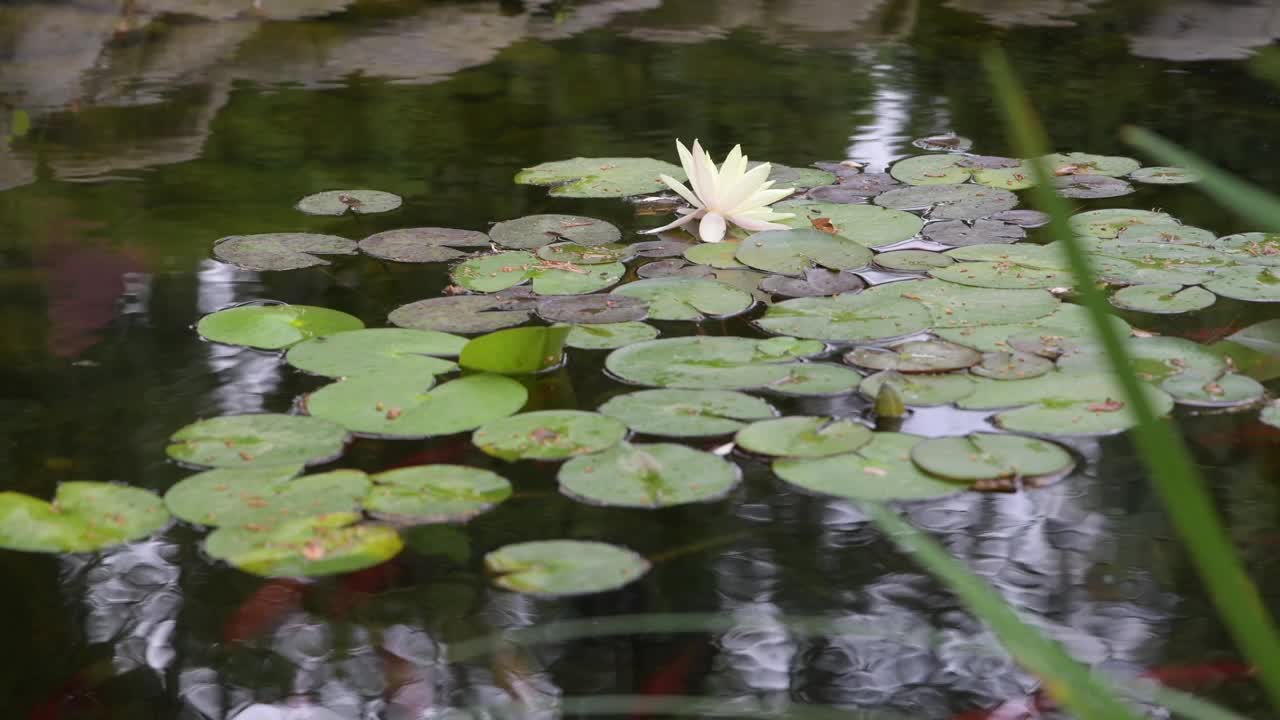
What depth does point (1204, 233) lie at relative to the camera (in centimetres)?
245

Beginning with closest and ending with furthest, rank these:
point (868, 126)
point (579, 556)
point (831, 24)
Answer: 1. point (579, 556)
2. point (868, 126)
3. point (831, 24)

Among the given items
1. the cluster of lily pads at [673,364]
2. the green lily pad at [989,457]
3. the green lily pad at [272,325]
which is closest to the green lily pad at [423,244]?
the cluster of lily pads at [673,364]

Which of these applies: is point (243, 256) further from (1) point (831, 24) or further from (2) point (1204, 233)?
(1) point (831, 24)

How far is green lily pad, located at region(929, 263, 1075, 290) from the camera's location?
2.18 m

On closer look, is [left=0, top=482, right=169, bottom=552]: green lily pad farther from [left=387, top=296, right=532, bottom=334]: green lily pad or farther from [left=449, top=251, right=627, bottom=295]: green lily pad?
[left=449, top=251, right=627, bottom=295]: green lily pad

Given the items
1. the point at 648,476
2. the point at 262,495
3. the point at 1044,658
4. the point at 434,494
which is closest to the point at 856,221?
the point at 648,476

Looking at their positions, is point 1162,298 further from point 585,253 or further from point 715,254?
point 585,253

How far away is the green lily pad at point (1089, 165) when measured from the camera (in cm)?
286

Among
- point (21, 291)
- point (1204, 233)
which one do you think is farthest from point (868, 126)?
point (21, 291)

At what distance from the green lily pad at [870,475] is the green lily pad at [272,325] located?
779mm

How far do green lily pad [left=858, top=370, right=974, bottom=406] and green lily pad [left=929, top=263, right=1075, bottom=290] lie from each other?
42 centimetres

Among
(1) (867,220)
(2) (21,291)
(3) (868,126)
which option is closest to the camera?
(2) (21,291)

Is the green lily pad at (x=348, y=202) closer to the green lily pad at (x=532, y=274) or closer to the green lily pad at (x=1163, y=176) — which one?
the green lily pad at (x=532, y=274)

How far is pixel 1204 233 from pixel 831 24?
2.54 metres
